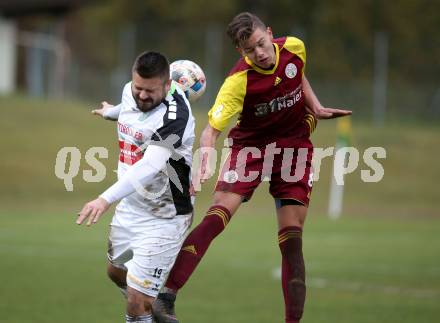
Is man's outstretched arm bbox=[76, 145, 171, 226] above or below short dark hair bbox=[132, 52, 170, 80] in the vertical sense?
below

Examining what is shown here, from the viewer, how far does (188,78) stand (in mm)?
7148

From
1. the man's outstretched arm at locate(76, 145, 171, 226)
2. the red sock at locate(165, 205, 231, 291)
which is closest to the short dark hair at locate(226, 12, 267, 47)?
the man's outstretched arm at locate(76, 145, 171, 226)

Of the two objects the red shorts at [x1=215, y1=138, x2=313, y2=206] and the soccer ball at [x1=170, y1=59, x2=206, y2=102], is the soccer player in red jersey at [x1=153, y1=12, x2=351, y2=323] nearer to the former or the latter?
the red shorts at [x1=215, y1=138, x2=313, y2=206]

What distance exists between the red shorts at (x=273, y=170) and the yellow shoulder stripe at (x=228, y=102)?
0.43 m

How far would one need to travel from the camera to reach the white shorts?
261 inches

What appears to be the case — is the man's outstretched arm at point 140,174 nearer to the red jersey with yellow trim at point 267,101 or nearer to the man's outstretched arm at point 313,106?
the red jersey with yellow trim at point 267,101

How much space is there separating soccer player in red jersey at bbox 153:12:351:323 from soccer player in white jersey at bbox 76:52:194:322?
25 centimetres

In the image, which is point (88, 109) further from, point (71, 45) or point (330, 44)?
point (71, 45)

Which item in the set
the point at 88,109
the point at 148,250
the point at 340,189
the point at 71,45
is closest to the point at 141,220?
the point at 148,250

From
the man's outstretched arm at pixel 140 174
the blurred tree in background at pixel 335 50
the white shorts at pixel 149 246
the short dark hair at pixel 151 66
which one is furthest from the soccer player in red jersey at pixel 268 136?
the blurred tree in background at pixel 335 50

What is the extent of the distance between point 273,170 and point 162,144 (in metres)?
1.39

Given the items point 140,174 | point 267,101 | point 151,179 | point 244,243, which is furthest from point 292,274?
point 244,243

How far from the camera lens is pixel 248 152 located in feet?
24.7

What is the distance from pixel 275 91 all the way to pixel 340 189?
54.6ft
